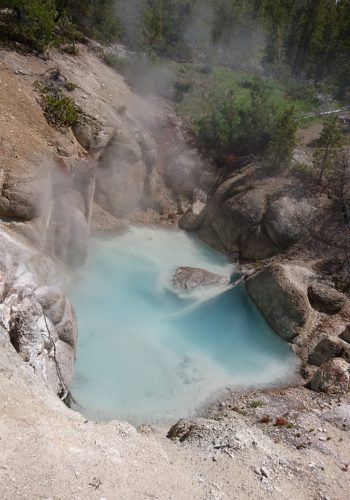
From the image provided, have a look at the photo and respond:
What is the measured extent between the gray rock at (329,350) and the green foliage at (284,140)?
38.2 ft

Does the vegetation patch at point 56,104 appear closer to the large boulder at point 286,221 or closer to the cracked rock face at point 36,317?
the cracked rock face at point 36,317

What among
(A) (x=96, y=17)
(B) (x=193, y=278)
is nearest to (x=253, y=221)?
(B) (x=193, y=278)

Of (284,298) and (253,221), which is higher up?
(253,221)

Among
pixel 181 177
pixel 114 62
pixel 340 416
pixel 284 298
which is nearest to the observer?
pixel 340 416

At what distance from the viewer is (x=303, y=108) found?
116 feet

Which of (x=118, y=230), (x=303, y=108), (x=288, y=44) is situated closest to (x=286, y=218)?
(x=118, y=230)

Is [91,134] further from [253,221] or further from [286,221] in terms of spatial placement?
[286,221]

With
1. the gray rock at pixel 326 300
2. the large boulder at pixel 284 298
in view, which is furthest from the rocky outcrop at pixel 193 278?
the gray rock at pixel 326 300

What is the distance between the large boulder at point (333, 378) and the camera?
634 inches

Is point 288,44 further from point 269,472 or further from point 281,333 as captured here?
point 269,472

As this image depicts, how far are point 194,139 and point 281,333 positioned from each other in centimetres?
1463

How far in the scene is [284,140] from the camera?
25.5 m

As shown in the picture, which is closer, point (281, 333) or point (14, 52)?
point (281, 333)

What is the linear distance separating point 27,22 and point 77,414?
19.5 meters
